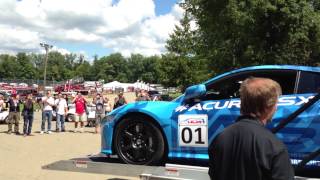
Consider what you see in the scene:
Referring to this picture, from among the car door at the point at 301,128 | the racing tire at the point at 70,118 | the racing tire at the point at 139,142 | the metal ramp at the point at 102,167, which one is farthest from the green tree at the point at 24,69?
the car door at the point at 301,128

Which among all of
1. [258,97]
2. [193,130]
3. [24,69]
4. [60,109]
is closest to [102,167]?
[193,130]

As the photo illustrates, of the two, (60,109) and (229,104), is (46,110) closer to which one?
(60,109)

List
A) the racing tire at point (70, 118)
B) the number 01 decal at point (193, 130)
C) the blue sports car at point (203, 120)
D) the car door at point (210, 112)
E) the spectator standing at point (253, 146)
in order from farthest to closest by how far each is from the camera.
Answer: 1. the racing tire at point (70, 118)
2. the number 01 decal at point (193, 130)
3. the car door at point (210, 112)
4. the blue sports car at point (203, 120)
5. the spectator standing at point (253, 146)

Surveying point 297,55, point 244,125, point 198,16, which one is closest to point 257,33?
point 297,55

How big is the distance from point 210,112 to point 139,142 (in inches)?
48.9

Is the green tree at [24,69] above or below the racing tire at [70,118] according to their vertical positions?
above

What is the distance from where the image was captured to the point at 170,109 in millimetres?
6730

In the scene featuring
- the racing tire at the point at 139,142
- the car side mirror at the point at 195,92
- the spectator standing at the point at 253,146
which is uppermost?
the car side mirror at the point at 195,92

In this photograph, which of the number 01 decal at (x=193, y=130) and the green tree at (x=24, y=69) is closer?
the number 01 decal at (x=193, y=130)

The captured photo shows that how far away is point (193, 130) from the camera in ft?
21.0

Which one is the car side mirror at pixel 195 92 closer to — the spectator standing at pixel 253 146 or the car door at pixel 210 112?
the car door at pixel 210 112

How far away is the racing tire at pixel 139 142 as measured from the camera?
678 centimetres

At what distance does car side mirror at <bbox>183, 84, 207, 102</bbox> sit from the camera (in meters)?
6.24

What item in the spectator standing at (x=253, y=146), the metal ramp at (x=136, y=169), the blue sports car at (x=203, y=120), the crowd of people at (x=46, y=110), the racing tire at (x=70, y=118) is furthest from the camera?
the racing tire at (x=70, y=118)
